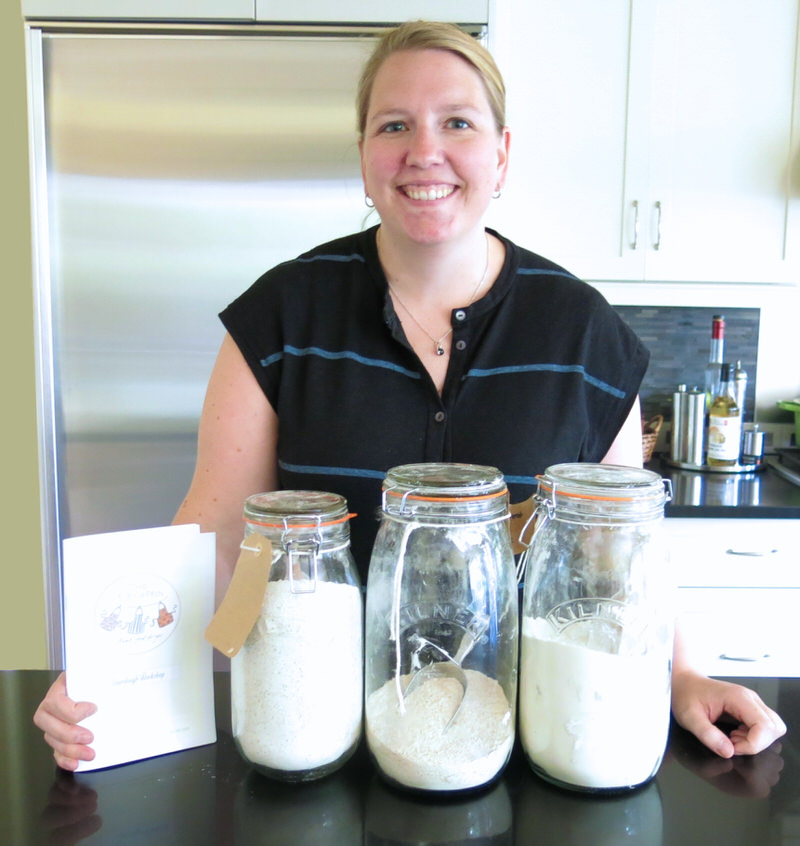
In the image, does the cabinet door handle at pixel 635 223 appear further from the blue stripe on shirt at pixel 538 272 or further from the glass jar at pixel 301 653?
the glass jar at pixel 301 653

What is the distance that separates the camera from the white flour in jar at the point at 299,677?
0.61 meters

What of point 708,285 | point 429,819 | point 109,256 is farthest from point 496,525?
point 708,285

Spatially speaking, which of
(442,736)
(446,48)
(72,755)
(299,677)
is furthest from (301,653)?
(446,48)

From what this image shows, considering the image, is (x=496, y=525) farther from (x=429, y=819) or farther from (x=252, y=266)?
(x=252, y=266)

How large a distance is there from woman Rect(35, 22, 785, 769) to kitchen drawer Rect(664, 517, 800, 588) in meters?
0.86

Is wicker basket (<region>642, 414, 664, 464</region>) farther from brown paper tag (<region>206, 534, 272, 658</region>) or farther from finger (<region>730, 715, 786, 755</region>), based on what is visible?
brown paper tag (<region>206, 534, 272, 658</region>)

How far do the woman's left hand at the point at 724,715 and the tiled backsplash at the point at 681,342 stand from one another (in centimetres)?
179

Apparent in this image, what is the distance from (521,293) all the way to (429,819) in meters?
0.70

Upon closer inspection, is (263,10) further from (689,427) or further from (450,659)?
(450,659)

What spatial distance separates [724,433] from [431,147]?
1524 millimetres

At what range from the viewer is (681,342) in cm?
246

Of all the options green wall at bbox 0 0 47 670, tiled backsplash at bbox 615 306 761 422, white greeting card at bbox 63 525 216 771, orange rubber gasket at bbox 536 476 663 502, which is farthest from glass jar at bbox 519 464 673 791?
green wall at bbox 0 0 47 670

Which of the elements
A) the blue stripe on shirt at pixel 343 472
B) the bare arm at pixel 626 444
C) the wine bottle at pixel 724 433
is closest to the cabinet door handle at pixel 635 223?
the wine bottle at pixel 724 433

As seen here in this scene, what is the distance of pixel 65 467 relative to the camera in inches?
76.2
